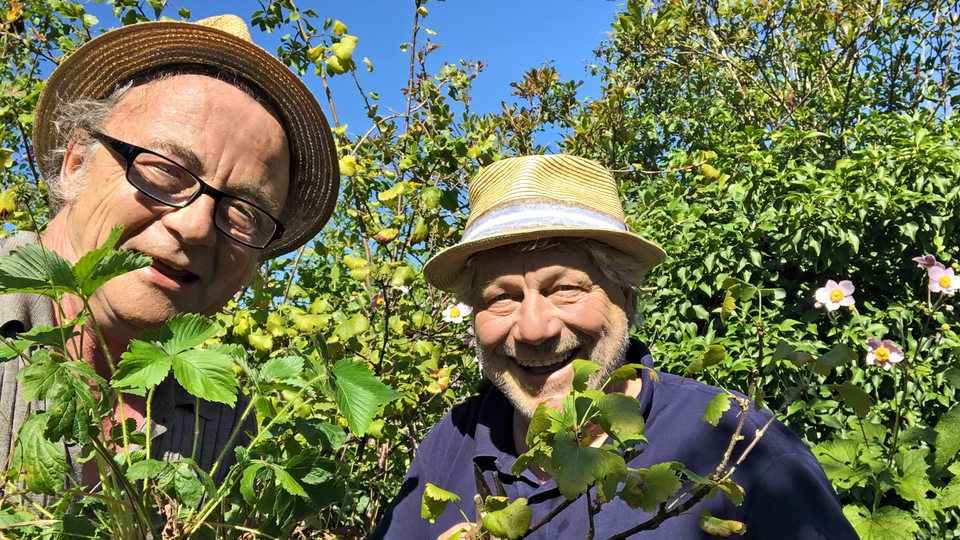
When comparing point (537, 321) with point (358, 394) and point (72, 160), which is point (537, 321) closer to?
point (358, 394)

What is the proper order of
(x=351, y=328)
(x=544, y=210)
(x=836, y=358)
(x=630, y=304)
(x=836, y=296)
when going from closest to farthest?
(x=836, y=358), (x=544, y=210), (x=630, y=304), (x=351, y=328), (x=836, y=296)

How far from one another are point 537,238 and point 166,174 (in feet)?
3.00

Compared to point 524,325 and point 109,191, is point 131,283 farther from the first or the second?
point 524,325

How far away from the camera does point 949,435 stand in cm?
136

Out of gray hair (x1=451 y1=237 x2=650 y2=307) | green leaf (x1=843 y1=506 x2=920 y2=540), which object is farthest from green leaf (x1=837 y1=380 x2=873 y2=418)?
gray hair (x1=451 y1=237 x2=650 y2=307)

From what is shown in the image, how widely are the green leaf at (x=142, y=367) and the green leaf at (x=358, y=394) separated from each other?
0.20 m

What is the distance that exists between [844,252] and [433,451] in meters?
3.07

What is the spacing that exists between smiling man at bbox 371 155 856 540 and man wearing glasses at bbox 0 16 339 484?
0.58m

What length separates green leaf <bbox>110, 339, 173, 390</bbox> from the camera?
714 millimetres

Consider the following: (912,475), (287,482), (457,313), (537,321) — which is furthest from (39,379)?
(457,313)

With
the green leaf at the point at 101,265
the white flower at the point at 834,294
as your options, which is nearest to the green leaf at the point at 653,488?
the green leaf at the point at 101,265

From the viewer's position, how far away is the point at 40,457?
2.37 ft

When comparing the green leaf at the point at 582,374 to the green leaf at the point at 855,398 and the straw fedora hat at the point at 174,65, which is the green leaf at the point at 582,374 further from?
the straw fedora hat at the point at 174,65

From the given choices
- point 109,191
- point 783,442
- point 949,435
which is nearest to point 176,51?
point 109,191
